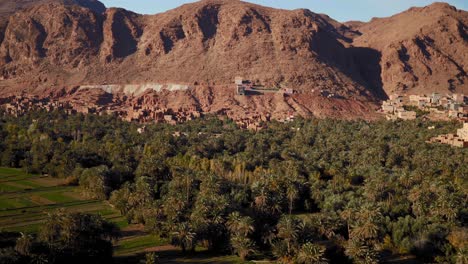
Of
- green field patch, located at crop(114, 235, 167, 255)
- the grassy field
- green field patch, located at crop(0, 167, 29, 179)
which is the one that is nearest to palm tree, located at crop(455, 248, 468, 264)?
the grassy field

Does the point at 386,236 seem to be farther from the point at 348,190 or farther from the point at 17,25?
the point at 17,25

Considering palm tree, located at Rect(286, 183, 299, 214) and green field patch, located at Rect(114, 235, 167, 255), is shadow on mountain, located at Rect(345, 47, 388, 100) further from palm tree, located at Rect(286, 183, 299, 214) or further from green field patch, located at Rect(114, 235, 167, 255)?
green field patch, located at Rect(114, 235, 167, 255)

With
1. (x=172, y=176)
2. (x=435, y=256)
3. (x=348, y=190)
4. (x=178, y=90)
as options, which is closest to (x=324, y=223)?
(x=435, y=256)

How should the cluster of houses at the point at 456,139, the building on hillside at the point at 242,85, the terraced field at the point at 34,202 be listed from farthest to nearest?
the building on hillside at the point at 242,85 < the cluster of houses at the point at 456,139 < the terraced field at the point at 34,202

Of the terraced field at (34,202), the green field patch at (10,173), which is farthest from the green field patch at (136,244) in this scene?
the green field patch at (10,173)

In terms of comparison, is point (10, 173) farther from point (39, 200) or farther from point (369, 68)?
point (369, 68)

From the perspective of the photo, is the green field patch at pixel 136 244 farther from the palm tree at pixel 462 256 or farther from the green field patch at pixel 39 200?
the palm tree at pixel 462 256
